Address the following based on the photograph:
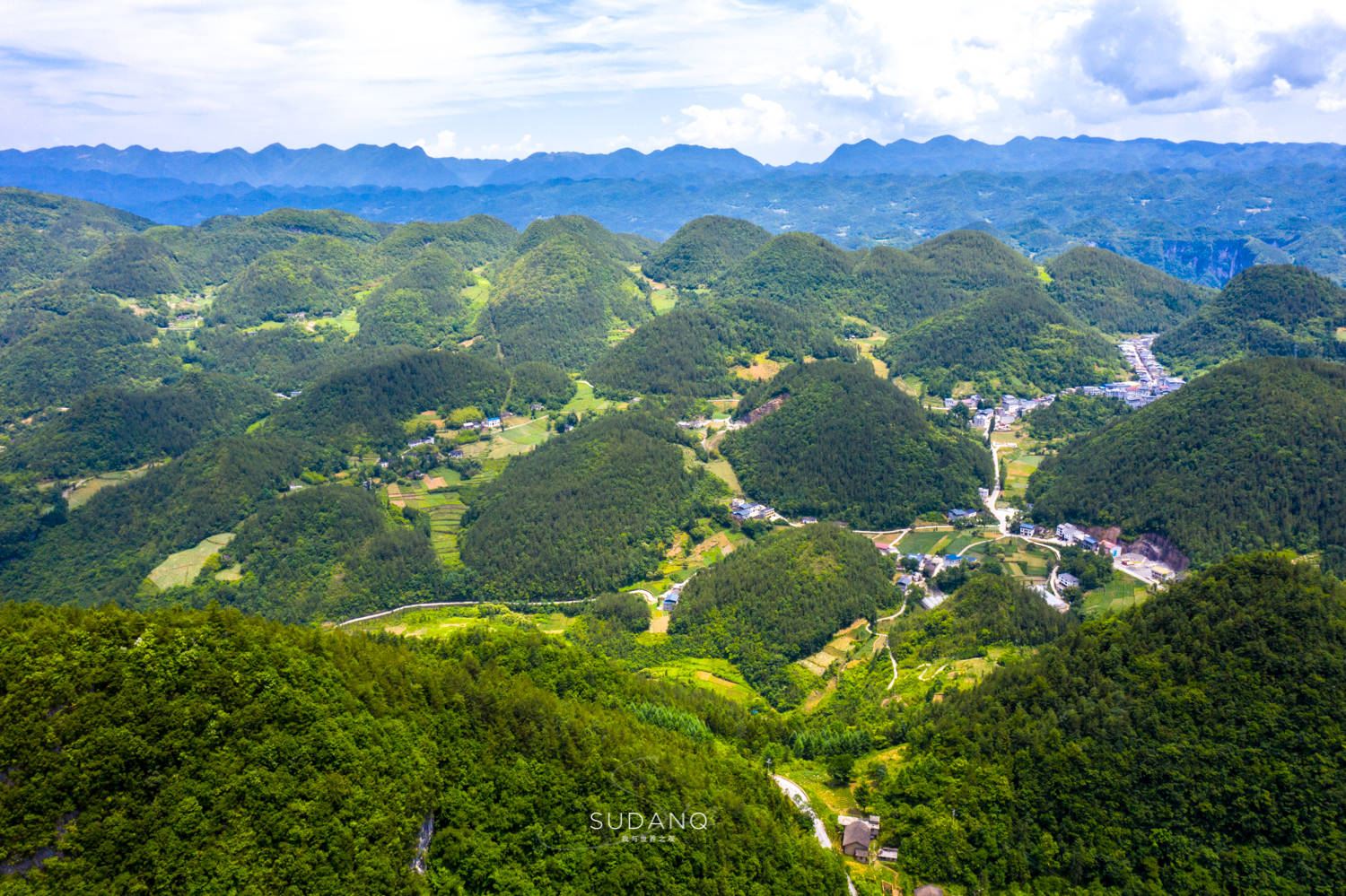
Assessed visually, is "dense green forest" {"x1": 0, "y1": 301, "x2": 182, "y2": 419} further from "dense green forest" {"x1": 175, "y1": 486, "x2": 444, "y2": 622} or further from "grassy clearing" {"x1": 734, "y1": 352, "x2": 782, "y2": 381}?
"grassy clearing" {"x1": 734, "y1": 352, "x2": 782, "y2": 381}

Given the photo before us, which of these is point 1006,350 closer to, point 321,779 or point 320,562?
point 320,562

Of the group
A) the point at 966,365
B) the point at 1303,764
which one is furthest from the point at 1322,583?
the point at 966,365

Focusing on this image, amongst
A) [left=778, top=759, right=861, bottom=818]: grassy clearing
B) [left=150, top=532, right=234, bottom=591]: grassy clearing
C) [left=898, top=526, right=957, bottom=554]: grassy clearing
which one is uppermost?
[left=778, top=759, right=861, bottom=818]: grassy clearing

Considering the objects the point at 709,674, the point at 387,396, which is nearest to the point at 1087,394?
the point at 709,674

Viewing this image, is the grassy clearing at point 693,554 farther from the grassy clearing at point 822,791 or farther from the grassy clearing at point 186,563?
the grassy clearing at point 186,563

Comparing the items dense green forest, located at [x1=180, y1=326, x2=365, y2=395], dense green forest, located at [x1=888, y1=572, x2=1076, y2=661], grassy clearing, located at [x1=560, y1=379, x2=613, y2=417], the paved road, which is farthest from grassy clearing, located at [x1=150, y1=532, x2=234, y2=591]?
dense green forest, located at [x1=888, y1=572, x2=1076, y2=661]

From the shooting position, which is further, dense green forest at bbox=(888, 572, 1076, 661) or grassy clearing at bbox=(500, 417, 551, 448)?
grassy clearing at bbox=(500, 417, 551, 448)
